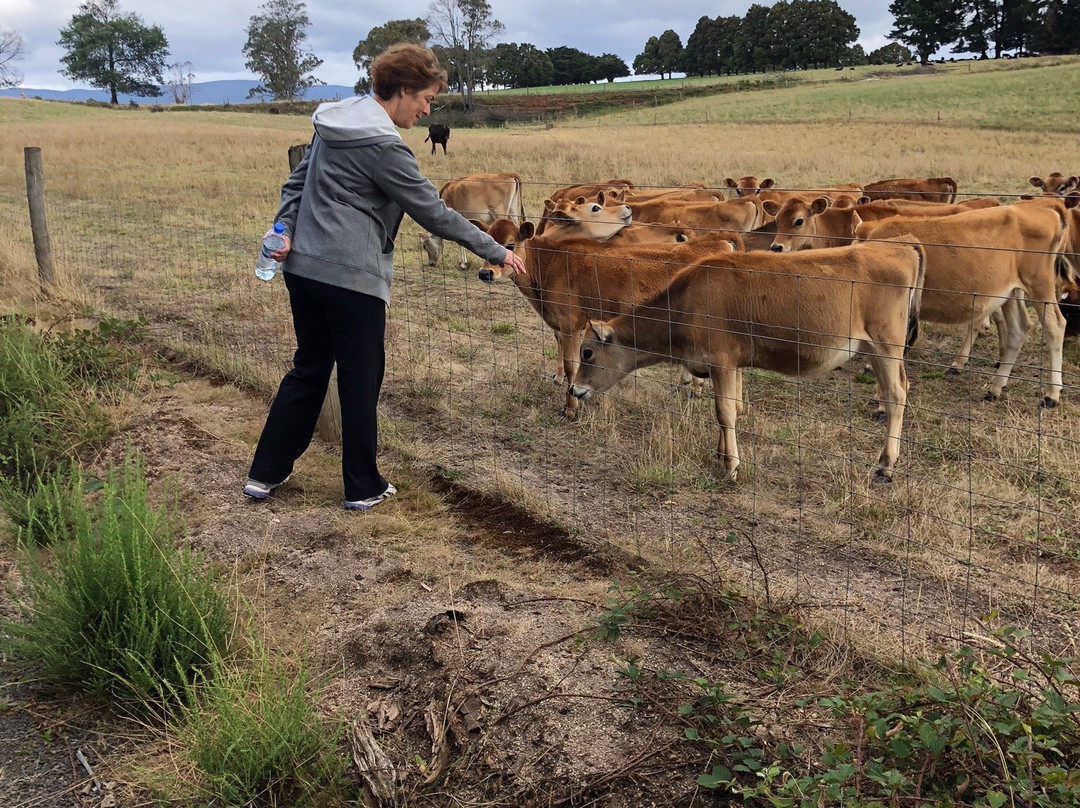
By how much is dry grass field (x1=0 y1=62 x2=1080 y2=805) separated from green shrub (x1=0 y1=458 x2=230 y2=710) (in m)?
0.42

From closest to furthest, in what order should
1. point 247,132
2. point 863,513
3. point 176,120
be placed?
1. point 863,513
2. point 247,132
3. point 176,120

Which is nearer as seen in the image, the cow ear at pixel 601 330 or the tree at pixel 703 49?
the cow ear at pixel 601 330

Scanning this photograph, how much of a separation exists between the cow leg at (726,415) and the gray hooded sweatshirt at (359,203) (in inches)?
89.6

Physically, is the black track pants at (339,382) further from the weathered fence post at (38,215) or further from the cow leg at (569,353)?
the weathered fence post at (38,215)

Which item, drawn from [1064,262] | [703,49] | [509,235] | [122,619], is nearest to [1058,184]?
[1064,262]

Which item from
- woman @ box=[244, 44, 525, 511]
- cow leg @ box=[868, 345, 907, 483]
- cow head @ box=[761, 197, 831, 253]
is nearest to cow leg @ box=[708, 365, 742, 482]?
cow leg @ box=[868, 345, 907, 483]

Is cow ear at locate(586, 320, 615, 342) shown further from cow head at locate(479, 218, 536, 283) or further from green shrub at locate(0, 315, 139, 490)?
green shrub at locate(0, 315, 139, 490)

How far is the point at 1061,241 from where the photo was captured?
28.8 feet

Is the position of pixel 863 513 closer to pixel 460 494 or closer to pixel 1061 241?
pixel 460 494

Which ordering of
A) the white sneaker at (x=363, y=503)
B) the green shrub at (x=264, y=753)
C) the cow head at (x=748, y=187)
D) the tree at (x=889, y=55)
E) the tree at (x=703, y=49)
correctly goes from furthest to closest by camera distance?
the tree at (x=703, y=49) → the tree at (x=889, y=55) → the cow head at (x=748, y=187) → the white sneaker at (x=363, y=503) → the green shrub at (x=264, y=753)

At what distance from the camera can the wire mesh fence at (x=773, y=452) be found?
463cm

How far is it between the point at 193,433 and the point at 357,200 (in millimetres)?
2665

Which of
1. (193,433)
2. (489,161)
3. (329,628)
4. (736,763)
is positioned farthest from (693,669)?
(489,161)

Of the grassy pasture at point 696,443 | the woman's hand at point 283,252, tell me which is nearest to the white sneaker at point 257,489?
the grassy pasture at point 696,443
